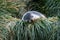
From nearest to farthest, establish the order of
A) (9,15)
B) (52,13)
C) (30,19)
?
(30,19) < (9,15) < (52,13)

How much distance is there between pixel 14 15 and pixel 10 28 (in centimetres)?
129

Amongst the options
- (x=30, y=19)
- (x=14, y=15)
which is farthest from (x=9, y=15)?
(x=30, y=19)

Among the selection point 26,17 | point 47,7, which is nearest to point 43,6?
point 47,7

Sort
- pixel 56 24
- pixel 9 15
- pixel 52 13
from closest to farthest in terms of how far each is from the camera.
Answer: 1. pixel 56 24
2. pixel 9 15
3. pixel 52 13

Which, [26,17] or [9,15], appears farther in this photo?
[9,15]

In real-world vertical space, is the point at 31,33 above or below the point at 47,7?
below

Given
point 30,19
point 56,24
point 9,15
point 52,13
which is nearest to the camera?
point 56,24

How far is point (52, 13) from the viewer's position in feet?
22.3

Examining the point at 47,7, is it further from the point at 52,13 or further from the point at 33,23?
the point at 33,23

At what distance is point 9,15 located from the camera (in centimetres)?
632

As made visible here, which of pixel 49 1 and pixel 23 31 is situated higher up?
pixel 49 1

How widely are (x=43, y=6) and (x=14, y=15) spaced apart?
86 cm

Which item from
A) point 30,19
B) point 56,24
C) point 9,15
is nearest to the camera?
point 56,24

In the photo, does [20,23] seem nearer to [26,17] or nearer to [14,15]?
[26,17]
